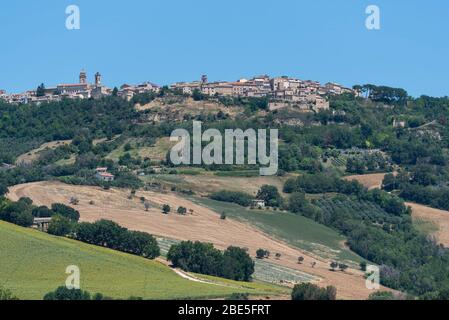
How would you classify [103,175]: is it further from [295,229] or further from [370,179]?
[370,179]

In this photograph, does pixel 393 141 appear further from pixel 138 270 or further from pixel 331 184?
pixel 138 270

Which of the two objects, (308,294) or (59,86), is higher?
(59,86)

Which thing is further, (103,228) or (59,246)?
(103,228)

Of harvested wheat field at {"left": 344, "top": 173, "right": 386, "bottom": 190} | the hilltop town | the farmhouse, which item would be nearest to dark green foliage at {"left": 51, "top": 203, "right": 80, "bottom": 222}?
the farmhouse

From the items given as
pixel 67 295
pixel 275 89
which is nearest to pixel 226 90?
pixel 275 89

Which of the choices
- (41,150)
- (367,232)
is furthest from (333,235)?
(41,150)
